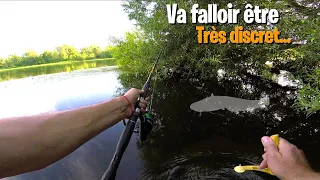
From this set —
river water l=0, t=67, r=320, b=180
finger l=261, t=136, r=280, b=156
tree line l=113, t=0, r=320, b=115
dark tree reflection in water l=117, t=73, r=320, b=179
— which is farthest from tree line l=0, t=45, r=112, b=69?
finger l=261, t=136, r=280, b=156

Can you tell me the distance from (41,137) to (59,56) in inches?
3419

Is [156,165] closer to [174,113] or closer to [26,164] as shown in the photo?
[174,113]

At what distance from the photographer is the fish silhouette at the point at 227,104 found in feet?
32.6

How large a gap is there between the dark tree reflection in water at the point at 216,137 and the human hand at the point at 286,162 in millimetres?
4197

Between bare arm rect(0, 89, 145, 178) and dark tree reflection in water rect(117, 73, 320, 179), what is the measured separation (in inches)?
167

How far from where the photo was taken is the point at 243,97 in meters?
11.4

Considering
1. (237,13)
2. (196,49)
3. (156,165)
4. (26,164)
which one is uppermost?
(237,13)

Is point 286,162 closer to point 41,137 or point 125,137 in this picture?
point 41,137

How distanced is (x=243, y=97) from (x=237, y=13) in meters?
5.51

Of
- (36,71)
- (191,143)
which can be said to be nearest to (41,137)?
(191,143)

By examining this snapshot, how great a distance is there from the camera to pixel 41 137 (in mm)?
1044

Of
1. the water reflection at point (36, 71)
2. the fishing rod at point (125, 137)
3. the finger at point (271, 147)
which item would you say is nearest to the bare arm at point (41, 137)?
the fishing rod at point (125, 137)

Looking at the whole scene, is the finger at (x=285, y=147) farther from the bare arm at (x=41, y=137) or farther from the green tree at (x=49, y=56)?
the green tree at (x=49, y=56)

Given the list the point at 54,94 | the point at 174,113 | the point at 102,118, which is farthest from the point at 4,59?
the point at 102,118
